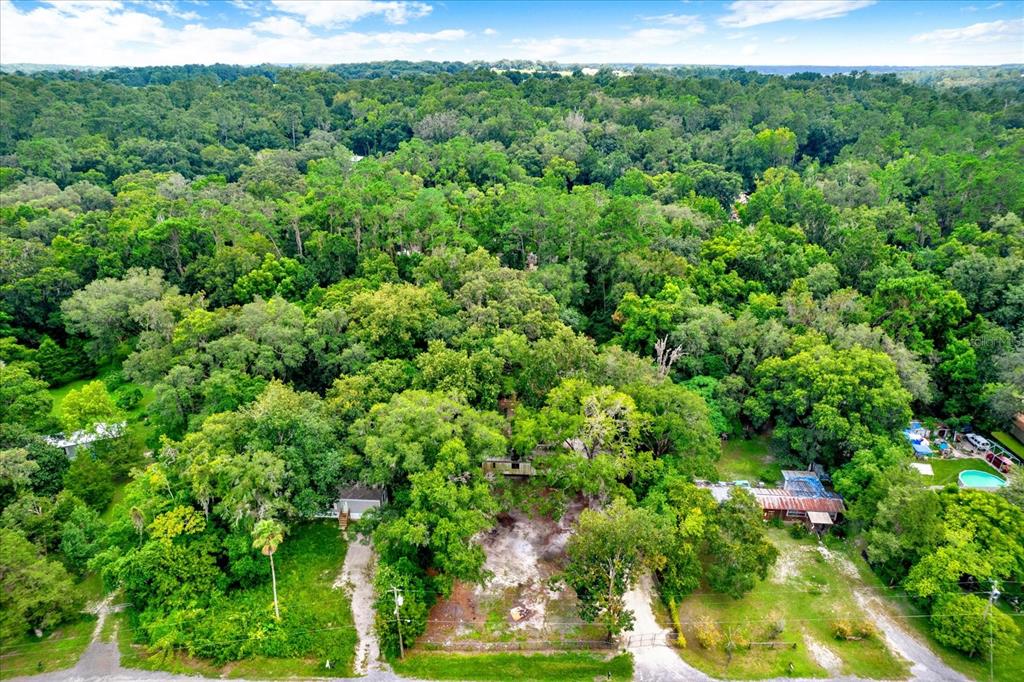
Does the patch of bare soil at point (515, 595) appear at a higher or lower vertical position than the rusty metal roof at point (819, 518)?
lower

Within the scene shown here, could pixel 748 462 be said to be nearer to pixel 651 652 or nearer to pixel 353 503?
pixel 651 652

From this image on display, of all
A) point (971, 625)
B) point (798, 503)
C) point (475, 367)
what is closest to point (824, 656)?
point (971, 625)

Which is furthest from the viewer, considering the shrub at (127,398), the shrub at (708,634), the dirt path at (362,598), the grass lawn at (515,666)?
the shrub at (127,398)

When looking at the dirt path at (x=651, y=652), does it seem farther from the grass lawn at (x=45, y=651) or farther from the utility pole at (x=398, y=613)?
the grass lawn at (x=45, y=651)

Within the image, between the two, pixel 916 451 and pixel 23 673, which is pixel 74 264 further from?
pixel 916 451

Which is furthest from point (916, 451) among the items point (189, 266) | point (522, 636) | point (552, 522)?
point (189, 266)

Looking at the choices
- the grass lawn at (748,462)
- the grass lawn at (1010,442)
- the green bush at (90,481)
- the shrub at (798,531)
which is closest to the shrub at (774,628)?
the shrub at (798,531)
